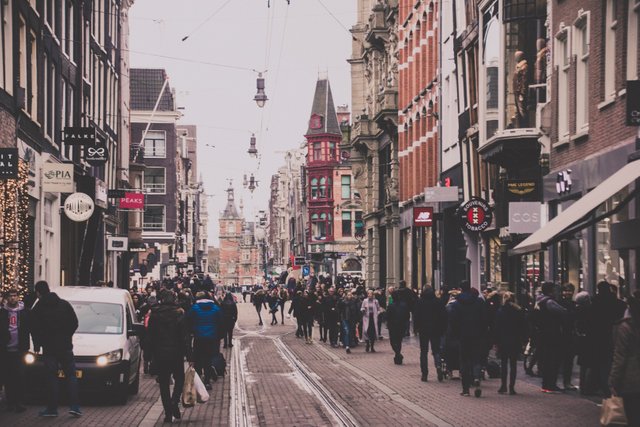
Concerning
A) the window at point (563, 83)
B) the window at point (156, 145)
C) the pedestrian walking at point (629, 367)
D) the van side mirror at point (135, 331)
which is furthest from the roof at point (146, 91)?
the pedestrian walking at point (629, 367)

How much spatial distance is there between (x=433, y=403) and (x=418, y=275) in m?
32.8

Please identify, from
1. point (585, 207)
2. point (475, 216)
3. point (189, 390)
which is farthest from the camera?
point (475, 216)

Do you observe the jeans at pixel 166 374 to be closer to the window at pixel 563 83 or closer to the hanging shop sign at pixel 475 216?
the window at pixel 563 83

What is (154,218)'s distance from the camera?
9425cm

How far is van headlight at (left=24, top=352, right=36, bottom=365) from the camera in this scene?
17.5 m

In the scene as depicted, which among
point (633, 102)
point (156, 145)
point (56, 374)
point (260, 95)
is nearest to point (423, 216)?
point (260, 95)

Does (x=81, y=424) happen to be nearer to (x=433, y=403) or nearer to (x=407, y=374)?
(x=433, y=403)

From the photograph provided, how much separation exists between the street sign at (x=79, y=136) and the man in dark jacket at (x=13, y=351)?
17886 millimetres

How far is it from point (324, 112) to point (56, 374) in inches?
3858

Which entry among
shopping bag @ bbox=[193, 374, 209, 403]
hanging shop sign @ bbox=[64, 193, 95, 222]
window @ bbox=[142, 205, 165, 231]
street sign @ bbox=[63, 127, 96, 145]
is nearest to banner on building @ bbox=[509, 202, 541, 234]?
hanging shop sign @ bbox=[64, 193, 95, 222]

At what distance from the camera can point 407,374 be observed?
24.1 meters

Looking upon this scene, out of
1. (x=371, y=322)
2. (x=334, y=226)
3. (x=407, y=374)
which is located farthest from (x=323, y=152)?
(x=407, y=374)

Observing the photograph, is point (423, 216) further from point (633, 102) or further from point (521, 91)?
point (633, 102)

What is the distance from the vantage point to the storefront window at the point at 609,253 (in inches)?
850
